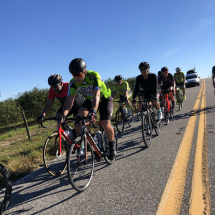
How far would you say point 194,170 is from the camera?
112 inches

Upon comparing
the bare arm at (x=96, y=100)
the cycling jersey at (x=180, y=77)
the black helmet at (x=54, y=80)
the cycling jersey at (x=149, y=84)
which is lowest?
the bare arm at (x=96, y=100)

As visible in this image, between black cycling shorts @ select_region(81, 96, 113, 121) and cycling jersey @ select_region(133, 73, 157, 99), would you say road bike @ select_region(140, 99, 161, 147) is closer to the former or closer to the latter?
cycling jersey @ select_region(133, 73, 157, 99)

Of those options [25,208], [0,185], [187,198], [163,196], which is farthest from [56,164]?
[187,198]

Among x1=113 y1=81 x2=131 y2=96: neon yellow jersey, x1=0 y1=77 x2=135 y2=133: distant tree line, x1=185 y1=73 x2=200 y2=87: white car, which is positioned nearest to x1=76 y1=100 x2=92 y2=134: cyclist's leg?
x1=113 y1=81 x2=131 y2=96: neon yellow jersey

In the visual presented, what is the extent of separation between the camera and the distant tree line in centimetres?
1608

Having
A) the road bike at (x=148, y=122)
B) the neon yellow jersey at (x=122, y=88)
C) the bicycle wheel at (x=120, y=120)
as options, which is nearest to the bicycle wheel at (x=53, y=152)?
the road bike at (x=148, y=122)

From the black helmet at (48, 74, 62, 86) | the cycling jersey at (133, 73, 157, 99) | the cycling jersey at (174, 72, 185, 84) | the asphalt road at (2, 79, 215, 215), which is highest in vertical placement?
the cycling jersey at (174, 72, 185, 84)

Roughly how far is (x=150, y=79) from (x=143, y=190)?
351 centimetres

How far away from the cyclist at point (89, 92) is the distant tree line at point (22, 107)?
13.7m

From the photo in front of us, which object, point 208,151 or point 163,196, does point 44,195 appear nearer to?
point 163,196

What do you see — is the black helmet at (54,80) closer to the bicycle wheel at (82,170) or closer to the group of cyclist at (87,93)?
the group of cyclist at (87,93)

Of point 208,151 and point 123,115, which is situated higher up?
point 123,115

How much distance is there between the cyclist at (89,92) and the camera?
3114mm

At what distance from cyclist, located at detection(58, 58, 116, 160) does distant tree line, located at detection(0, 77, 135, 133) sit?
45.0 ft
